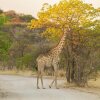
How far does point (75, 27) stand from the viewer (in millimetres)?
28031

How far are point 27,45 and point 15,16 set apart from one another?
1283 inches

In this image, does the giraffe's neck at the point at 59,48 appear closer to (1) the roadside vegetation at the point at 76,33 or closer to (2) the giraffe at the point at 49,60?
(2) the giraffe at the point at 49,60

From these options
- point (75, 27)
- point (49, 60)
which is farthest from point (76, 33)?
point (49, 60)

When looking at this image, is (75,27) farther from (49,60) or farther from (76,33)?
(49,60)

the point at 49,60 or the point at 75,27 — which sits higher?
the point at 75,27

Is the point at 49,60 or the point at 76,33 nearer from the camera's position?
the point at 49,60

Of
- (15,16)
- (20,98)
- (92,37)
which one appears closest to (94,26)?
(92,37)

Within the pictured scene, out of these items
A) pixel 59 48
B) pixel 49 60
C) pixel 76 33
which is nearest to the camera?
pixel 49 60

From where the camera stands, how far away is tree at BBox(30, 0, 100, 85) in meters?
27.2

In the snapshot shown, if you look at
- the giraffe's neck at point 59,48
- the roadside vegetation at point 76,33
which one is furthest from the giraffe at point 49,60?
the roadside vegetation at point 76,33

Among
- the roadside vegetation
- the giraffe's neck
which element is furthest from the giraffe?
the roadside vegetation

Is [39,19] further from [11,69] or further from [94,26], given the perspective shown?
[11,69]

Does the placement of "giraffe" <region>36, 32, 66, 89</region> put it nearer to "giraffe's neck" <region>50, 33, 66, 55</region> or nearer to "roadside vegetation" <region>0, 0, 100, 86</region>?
"giraffe's neck" <region>50, 33, 66, 55</region>

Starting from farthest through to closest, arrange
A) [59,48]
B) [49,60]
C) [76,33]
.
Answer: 1. [76,33]
2. [59,48]
3. [49,60]
